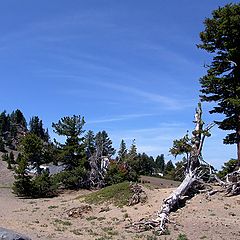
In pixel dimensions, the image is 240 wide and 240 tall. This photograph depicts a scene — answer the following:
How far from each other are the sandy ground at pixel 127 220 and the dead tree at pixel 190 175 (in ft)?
1.51

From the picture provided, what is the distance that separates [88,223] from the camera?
18016 millimetres

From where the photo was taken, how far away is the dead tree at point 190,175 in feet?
52.5

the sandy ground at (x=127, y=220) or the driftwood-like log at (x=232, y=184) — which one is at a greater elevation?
the driftwood-like log at (x=232, y=184)

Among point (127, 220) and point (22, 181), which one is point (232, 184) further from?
point (22, 181)

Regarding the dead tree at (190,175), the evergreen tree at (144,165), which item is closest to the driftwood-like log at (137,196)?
the dead tree at (190,175)

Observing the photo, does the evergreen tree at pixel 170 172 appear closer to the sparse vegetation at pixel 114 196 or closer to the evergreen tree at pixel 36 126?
the sparse vegetation at pixel 114 196

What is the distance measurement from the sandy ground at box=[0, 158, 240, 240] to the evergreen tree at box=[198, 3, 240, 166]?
183 inches

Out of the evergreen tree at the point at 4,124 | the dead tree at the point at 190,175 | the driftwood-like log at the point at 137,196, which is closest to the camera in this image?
the dead tree at the point at 190,175

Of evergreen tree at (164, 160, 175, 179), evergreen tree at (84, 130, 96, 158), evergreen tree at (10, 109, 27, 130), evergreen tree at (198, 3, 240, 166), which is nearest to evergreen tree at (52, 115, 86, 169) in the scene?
evergreen tree at (84, 130, 96, 158)

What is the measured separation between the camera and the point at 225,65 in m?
22.1

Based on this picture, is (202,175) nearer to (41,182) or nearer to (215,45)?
(215,45)

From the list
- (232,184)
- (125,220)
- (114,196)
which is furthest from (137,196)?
(232,184)

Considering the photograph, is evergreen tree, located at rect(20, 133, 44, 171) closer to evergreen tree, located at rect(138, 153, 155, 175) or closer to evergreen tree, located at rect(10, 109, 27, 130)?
evergreen tree, located at rect(138, 153, 155, 175)

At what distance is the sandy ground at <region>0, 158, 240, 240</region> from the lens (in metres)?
14.6
